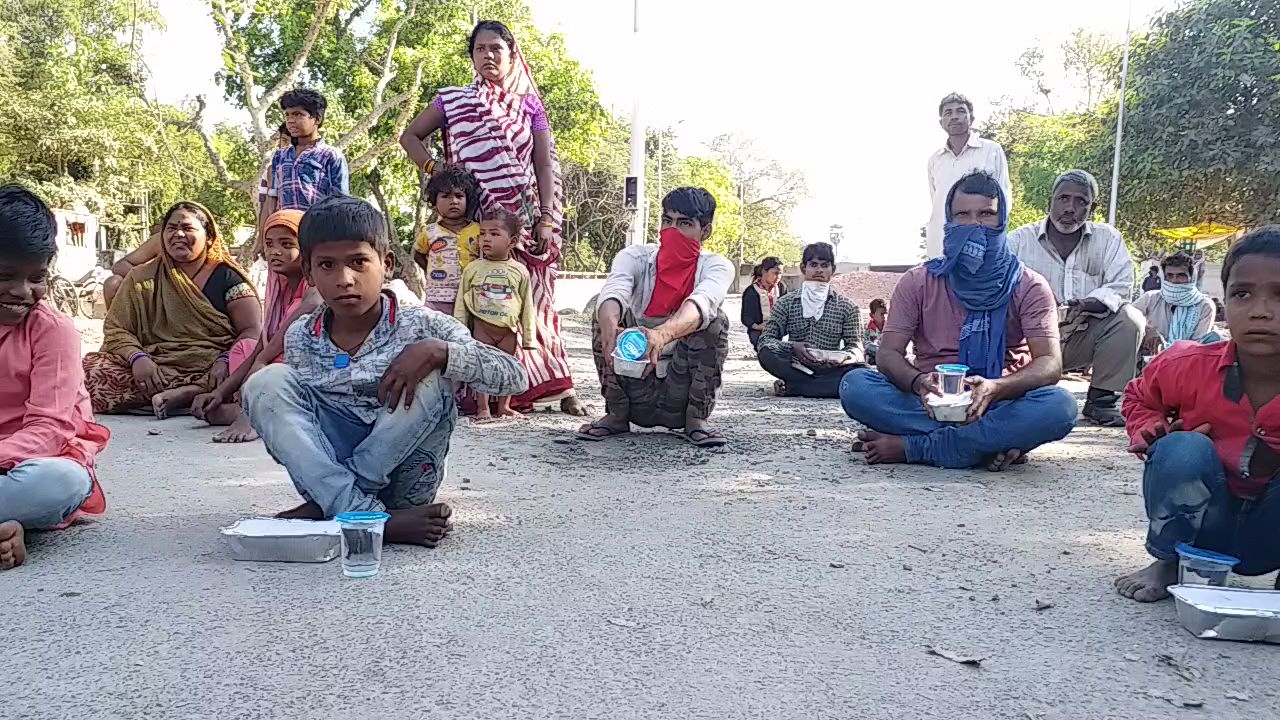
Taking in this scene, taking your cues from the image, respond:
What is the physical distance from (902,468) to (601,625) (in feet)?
7.83

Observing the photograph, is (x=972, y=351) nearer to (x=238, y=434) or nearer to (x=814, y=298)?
(x=814, y=298)

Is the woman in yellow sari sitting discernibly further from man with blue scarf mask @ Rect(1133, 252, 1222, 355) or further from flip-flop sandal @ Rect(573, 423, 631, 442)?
man with blue scarf mask @ Rect(1133, 252, 1222, 355)

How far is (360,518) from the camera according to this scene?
244cm

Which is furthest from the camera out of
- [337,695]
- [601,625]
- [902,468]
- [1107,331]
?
[1107,331]

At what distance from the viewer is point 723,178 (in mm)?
46875

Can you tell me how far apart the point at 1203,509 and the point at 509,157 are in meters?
4.14

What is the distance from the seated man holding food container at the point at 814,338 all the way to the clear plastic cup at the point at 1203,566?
458 cm

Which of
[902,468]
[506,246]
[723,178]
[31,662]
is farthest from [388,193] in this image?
[723,178]

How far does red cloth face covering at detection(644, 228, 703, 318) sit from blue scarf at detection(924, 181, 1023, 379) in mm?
1212

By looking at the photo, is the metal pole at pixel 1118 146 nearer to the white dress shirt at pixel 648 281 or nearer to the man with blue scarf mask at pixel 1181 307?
the man with blue scarf mask at pixel 1181 307

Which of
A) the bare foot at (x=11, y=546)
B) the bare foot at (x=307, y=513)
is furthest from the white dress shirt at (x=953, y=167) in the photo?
the bare foot at (x=11, y=546)

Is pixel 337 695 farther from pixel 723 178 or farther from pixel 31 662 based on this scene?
pixel 723 178

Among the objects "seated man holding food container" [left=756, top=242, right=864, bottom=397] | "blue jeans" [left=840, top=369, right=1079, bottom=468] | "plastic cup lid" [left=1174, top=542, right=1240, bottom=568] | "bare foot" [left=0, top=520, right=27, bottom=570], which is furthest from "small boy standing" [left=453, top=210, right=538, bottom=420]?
"plastic cup lid" [left=1174, top=542, right=1240, bottom=568]

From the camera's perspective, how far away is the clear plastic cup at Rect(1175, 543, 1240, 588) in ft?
7.49
